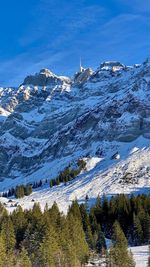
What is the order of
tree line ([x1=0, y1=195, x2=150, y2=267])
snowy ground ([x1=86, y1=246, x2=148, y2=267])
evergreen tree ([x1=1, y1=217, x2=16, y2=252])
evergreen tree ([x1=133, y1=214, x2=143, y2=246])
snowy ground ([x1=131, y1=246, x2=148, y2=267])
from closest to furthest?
tree line ([x1=0, y1=195, x2=150, y2=267]) < snowy ground ([x1=131, y1=246, x2=148, y2=267]) < snowy ground ([x1=86, y1=246, x2=148, y2=267]) < evergreen tree ([x1=1, y1=217, x2=16, y2=252]) < evergreen tree ([x1=133, y1=214, x2=143, y2=246])

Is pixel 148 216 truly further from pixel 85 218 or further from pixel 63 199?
pixel 63 199

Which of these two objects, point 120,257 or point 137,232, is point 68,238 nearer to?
point 120,257

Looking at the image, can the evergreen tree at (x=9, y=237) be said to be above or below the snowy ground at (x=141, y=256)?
above

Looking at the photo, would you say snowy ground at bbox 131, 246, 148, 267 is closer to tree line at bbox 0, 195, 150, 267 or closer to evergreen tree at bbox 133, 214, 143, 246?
tree line at bbox 0, 195, 150, 267

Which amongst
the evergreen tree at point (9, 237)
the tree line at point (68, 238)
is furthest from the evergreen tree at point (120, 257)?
the evergreen tree at point (9, 237)

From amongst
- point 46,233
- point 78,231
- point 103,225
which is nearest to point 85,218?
point 103,225

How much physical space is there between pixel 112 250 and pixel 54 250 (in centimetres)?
1025

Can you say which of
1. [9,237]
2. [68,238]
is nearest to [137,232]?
[68,238]

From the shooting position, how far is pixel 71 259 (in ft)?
265

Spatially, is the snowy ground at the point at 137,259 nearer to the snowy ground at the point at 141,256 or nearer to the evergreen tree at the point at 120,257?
the snowy ground at the point at 141,256

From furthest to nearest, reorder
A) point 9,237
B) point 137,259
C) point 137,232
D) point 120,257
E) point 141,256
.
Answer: point 137,232, point 9,237, point 141,256, point 137,259, point 120,257

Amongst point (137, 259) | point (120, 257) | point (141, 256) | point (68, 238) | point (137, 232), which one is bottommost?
point (137, 259)

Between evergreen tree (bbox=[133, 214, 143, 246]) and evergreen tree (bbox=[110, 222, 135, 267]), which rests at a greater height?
evergreen tree (bbox=[133, 214, 143, 246])

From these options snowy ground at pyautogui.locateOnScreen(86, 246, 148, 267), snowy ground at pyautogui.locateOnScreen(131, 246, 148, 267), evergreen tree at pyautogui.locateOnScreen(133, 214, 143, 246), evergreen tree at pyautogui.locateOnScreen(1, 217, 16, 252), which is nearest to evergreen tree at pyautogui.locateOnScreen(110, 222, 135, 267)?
snowy ground at pyautogui.locateOnScreen(131, 246, 148, 267)
